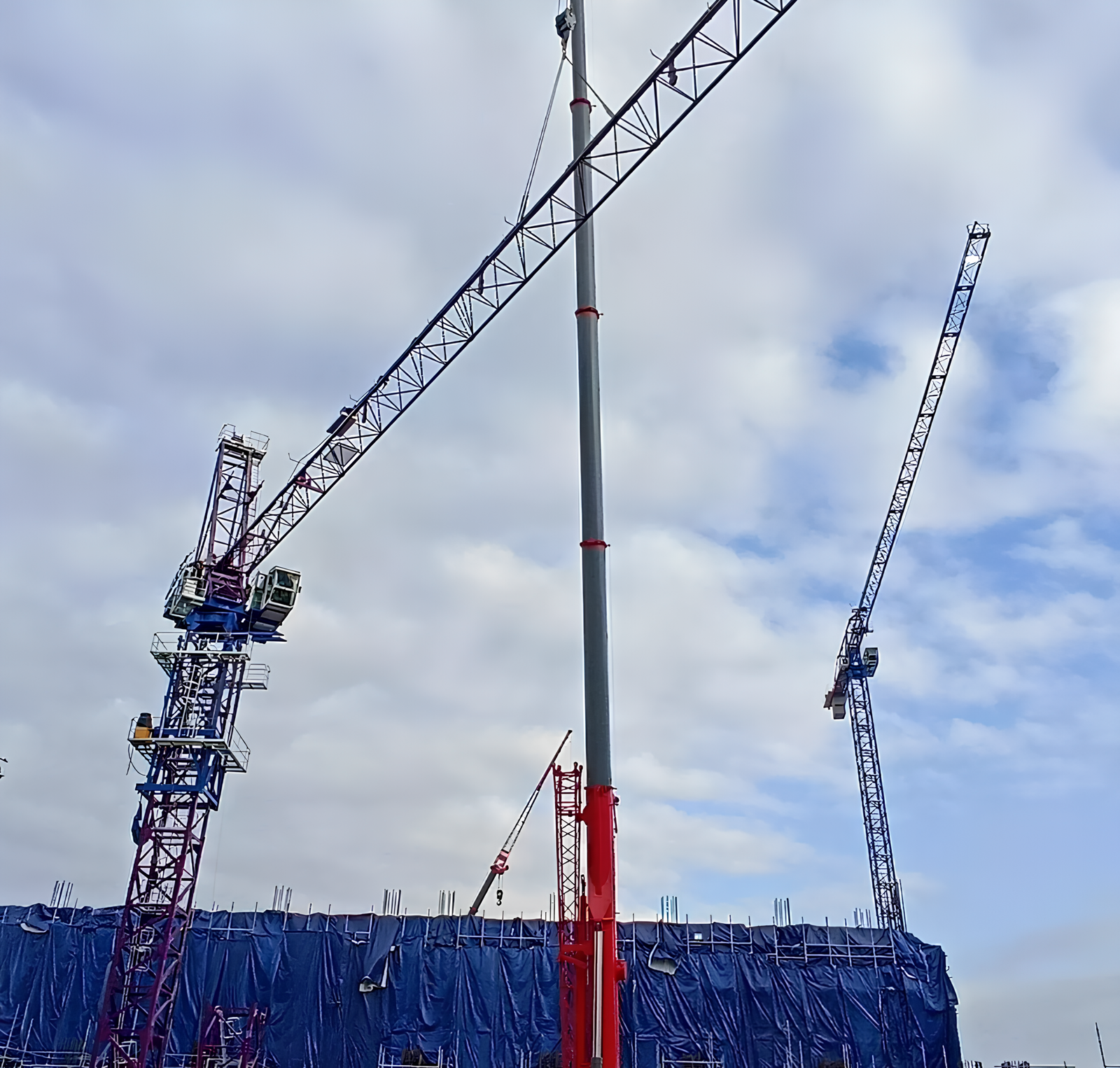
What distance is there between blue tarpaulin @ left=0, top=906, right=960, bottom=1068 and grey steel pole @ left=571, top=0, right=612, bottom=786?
2826 cm

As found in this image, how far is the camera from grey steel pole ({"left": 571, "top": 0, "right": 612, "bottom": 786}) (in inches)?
927

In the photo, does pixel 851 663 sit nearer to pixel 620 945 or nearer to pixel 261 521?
pixel 620 945

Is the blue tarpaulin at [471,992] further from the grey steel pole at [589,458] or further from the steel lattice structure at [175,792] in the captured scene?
the grey steel pole at [589,458]

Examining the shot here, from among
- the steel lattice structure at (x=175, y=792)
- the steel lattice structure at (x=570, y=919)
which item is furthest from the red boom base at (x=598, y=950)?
the steel lattice structure at (x=175, y=792)

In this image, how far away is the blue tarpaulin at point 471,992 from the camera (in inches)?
1793

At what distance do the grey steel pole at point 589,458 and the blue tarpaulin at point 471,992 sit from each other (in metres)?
28.3

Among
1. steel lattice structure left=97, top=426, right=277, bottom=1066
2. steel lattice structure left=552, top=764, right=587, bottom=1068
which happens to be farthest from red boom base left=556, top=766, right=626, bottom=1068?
steel lattice structure left=97, top=426, right=277, bottom=1066

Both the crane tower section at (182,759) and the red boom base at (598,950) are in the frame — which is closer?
the red boom base at (598,950)

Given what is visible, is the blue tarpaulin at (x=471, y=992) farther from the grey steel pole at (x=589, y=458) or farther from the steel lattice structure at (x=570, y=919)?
the grey steel pole at (x=589, y=458)

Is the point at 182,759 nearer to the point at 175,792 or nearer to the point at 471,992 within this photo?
the point at 175,792

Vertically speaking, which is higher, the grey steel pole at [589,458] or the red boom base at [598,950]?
the grey steel pole at [589,458]

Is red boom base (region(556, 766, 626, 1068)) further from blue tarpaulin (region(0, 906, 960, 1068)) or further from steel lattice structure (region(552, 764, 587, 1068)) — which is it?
blue tarpaulin (region(0, 906, 960, 1068))

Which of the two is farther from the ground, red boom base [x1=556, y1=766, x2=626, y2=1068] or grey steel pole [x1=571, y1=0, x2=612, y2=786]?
grey steel pole [x1=571, y1=0, x2=612, y2=786]

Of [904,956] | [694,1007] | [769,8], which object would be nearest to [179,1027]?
[694,1007]
